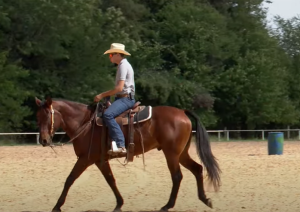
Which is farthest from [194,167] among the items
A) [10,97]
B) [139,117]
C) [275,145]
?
[10,97]

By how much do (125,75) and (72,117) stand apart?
3.60 ft

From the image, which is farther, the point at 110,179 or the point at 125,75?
the point at 110,179

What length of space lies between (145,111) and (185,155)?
1025mm

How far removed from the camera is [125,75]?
33.4 ft

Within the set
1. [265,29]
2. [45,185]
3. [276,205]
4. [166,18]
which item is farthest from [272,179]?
[265,29]

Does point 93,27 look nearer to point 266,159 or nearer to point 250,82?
point 250,82

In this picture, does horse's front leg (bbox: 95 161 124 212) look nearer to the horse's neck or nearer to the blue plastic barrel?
the horse's neck

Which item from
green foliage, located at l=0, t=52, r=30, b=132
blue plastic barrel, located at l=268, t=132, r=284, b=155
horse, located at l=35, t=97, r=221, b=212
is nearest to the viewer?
horse, located at l=35, t=97, r=221, b=212

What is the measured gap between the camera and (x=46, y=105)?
1026 centimetres

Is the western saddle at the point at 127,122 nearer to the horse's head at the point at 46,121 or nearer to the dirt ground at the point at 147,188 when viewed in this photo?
the horse's head at the point at 46,121

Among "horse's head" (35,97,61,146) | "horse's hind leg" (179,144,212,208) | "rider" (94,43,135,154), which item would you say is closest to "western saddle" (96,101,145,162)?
"rider" (94,43,135,154)

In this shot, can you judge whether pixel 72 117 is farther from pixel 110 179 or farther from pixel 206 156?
pixel 206 156

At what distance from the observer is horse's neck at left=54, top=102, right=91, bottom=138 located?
10461mm

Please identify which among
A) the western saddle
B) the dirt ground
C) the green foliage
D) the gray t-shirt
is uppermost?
the green foliage
